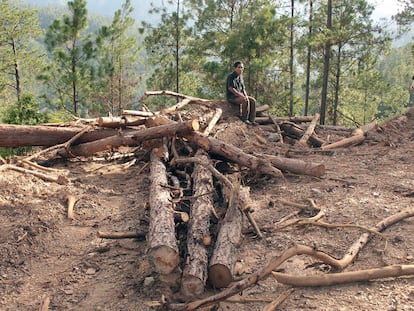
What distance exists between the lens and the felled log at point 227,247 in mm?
3115

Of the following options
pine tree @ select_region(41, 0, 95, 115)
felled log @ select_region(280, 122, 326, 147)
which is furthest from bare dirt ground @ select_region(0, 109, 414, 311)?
pine tree @ select_region(41, 0, 95, 115)

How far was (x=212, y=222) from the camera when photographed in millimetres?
4078

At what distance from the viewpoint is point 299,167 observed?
5793 mm

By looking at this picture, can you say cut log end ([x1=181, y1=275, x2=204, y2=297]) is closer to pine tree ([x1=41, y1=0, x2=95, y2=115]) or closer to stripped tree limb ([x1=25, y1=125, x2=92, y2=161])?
stripped tree limb ([x1=25, y1=125, x2=92, y2=161])

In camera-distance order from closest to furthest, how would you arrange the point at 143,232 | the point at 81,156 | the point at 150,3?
1. the point at 143,232
2. the point at 81,156
3. the point at 150,3

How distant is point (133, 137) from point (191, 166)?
4.04 feet

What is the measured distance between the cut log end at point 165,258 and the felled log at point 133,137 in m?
3.17

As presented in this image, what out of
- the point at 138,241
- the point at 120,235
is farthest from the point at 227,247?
the point at 120,235

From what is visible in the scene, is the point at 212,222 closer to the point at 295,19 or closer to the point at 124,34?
the point at 295,19

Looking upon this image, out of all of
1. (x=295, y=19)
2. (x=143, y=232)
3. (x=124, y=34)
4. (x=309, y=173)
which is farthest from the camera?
(x=124, y=34)

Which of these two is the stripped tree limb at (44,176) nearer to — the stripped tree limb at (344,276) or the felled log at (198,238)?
the felled log at (198,238)

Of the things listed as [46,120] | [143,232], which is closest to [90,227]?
[143,232]

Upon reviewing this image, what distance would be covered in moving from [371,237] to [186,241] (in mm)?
1881

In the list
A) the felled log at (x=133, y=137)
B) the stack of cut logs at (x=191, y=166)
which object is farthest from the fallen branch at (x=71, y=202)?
the felled log at (x=133, y=137)
